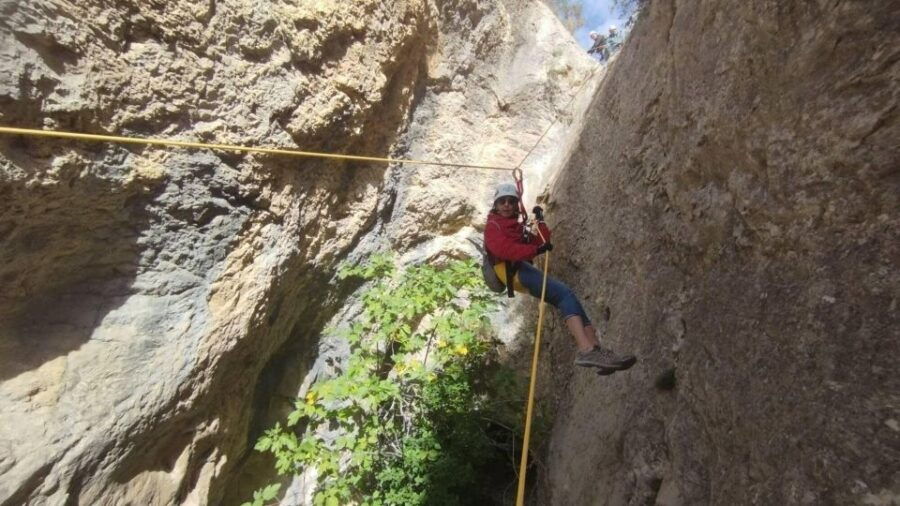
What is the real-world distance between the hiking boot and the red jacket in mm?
817

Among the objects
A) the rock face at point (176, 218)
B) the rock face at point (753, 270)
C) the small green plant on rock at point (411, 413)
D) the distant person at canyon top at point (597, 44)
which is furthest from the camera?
the distant person at canyon top at point (597, 44)

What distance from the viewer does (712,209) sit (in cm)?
235

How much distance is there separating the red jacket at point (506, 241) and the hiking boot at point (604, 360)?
0.82m

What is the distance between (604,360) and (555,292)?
28.3 inches

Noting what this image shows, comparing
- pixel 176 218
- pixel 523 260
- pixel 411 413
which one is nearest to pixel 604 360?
pixel 523 260

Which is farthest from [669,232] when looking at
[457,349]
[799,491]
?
[457,349]

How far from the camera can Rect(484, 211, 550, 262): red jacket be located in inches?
125

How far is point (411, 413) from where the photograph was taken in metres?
4.25

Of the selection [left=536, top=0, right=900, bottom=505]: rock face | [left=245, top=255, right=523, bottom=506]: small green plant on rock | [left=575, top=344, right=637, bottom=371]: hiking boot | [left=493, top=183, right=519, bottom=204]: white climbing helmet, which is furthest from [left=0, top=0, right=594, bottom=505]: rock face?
[left=575, top=344, right=637, bottom=371]: hiking boot

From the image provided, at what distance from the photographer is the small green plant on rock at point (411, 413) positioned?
3.86 meters

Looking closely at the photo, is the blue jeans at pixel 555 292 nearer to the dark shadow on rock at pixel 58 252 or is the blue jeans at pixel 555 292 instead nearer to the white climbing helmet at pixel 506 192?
the white climbing helmet at pixel 506 192

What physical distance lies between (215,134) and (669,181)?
306 cm

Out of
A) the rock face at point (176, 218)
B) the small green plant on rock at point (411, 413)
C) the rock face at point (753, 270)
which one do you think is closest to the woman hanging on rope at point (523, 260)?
the rock face at point (753, 270)

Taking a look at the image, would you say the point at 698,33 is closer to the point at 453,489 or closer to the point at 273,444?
the point at 453,489
